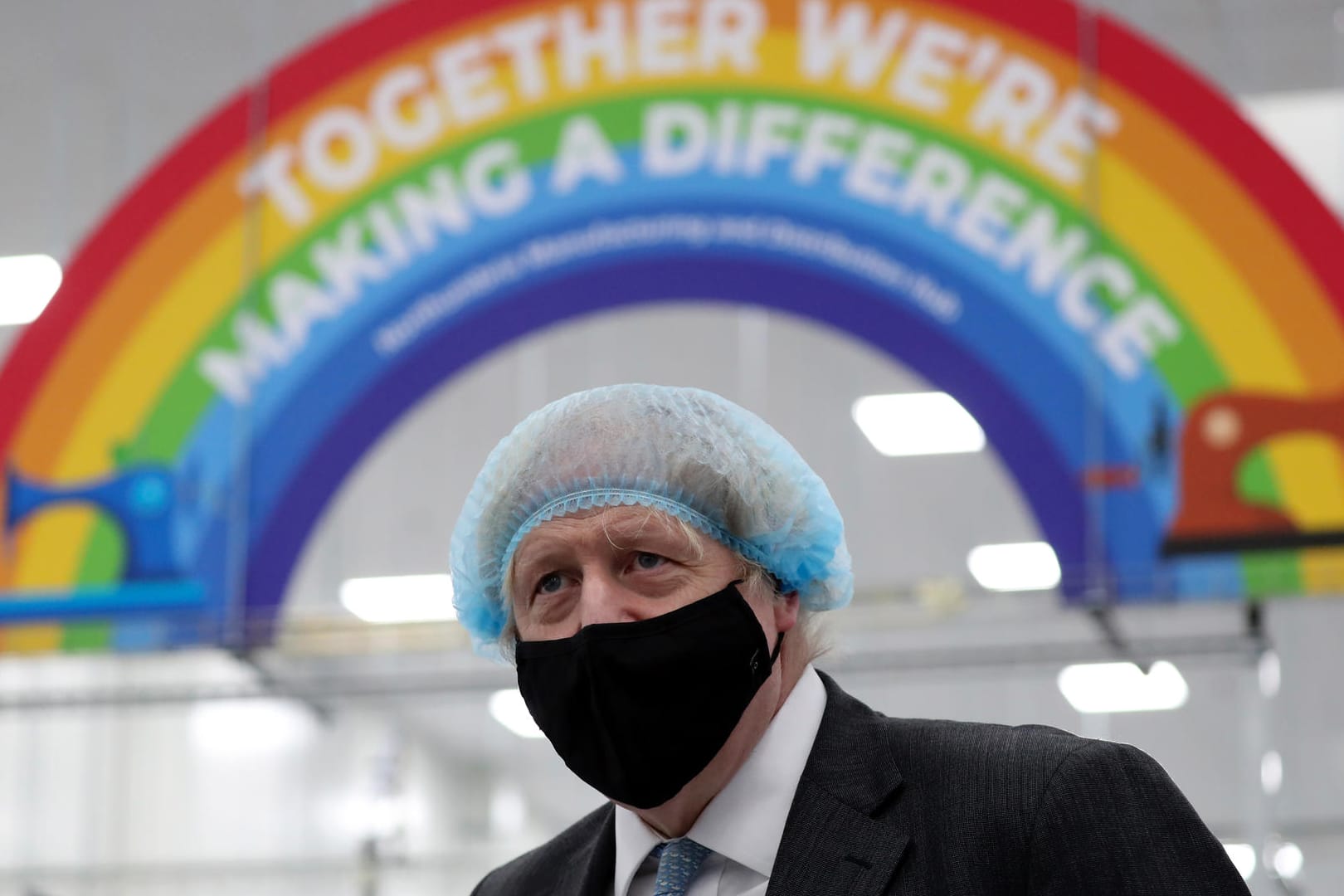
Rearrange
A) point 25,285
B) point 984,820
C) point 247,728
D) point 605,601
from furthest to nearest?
point 25,285 < point 247,728 < point 605,601 < point 984,820

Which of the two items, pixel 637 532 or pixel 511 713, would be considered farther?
pixel 511 713

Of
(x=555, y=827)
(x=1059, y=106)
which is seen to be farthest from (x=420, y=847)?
(x=1059, y=106)

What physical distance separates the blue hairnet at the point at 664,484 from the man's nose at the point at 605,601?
71mm

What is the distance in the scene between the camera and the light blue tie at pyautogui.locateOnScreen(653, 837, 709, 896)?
1800 millimetres

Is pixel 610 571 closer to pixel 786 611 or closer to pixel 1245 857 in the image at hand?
pixel 786 611

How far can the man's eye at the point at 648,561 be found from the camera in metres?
1.84

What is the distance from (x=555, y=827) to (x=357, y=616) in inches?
25.8

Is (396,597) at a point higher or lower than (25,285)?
lower

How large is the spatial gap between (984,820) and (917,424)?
2.70 m

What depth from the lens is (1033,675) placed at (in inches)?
166

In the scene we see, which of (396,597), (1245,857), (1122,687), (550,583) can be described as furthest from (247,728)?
(550,583)

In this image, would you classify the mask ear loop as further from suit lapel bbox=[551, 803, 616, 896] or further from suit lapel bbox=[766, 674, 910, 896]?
suit lapel bbox=[551, 803, 616, 896]

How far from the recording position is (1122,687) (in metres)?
4.16

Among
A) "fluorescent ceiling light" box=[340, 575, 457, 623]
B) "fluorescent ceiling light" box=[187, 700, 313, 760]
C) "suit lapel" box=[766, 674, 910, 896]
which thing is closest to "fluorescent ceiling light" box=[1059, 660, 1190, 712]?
"fluorescent ceiling light" box=[340, 575, 457, 623]
